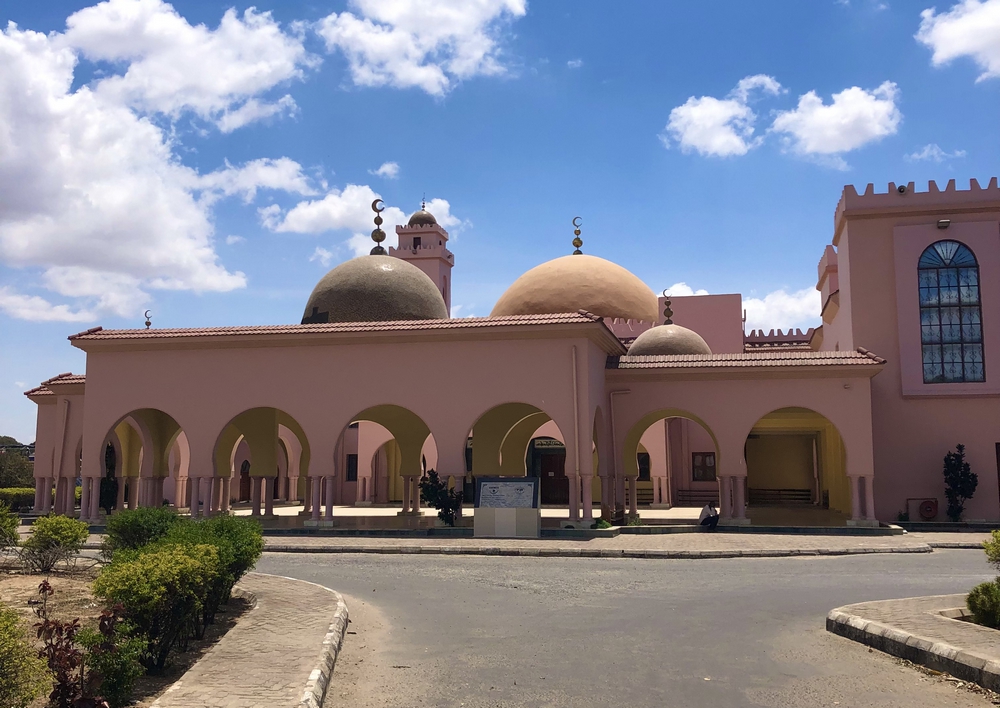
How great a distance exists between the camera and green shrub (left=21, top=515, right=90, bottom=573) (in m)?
11.6

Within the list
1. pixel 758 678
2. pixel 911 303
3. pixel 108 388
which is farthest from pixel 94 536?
pixel 911 303

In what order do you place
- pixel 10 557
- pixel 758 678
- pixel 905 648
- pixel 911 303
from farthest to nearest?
pixel 911 303 < pixel 10 557 < pixel 905 648 < pixel 758 678

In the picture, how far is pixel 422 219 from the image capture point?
141 feet

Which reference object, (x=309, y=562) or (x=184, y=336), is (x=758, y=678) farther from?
(x=184, y=336)

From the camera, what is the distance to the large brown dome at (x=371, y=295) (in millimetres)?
23641

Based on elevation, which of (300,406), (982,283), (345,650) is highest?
(982,283)

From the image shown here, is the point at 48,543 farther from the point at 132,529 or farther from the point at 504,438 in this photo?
the point at 504,438

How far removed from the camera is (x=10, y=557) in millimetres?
13336

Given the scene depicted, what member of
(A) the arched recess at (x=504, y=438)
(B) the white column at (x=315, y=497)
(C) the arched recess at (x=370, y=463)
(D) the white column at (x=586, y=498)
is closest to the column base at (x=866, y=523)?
(D) the white column at (x=586, y=498)

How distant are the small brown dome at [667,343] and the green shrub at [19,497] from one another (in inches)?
858

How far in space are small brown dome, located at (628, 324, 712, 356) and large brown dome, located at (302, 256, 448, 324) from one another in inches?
251

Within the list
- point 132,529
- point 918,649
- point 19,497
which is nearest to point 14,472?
point 19,497

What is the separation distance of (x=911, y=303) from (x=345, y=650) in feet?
65.3

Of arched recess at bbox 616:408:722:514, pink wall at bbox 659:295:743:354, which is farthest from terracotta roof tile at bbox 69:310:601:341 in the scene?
pink wall at bbox 659:295:743:354
